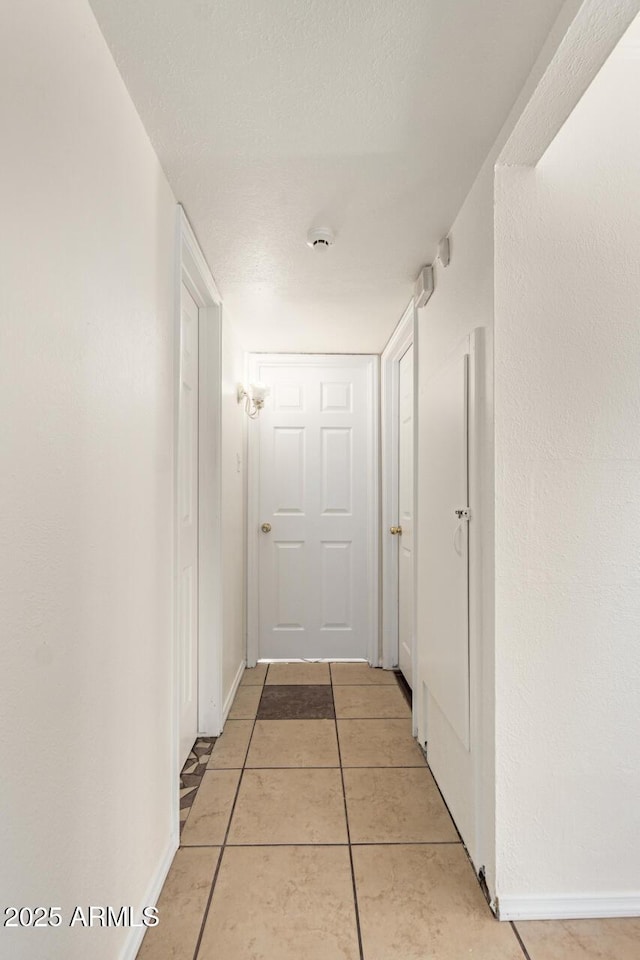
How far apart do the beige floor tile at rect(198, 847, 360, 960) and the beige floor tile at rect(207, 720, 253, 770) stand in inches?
20.8

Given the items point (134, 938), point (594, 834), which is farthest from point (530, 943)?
point (134, 938)

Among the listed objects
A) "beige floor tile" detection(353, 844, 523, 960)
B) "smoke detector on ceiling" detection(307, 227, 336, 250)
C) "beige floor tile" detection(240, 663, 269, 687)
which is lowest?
"beige floor tile" detection(240, 663, 269, 687)

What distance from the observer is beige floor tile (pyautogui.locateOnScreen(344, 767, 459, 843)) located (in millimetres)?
1709

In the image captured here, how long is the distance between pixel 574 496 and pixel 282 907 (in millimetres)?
1388

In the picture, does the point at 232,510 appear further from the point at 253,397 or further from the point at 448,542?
the point at 448,542

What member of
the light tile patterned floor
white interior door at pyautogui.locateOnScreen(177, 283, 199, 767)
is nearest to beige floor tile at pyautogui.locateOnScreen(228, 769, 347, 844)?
the light tile patterned floor

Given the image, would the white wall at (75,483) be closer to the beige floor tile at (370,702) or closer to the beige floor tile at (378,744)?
the beige floor tile at (378,744)

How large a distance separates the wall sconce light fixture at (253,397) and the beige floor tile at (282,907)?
91.3 inches

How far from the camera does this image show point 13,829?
0.76m

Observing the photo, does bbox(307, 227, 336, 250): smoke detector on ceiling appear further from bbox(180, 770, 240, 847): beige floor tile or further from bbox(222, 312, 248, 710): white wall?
bbox(180, 770, 240, 847): beige floor tile

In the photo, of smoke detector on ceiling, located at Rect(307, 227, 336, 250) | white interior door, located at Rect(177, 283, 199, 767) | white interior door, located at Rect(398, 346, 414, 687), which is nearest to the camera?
smoke detector on ceiling, located at Rect(307, 227, 336, 250)

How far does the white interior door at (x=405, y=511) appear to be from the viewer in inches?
117

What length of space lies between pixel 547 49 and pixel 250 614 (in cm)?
308

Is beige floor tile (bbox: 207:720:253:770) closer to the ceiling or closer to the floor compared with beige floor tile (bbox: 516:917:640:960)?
closer to the floor
